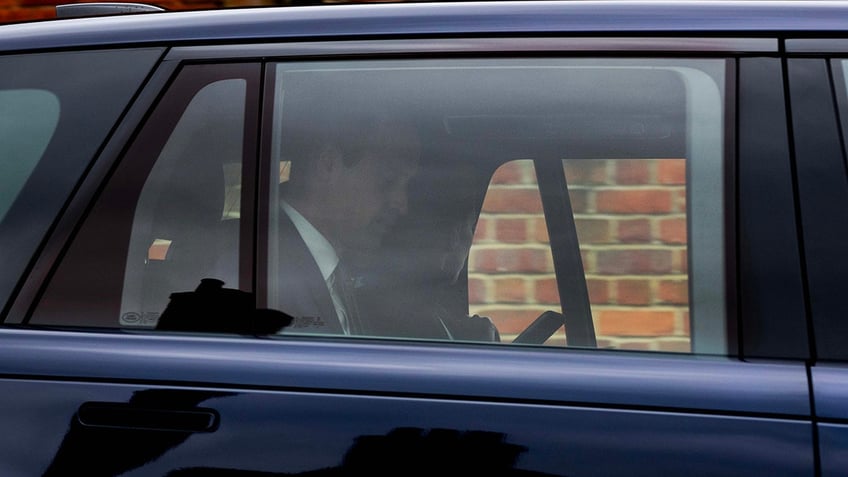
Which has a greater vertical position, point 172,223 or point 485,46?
point 485,46

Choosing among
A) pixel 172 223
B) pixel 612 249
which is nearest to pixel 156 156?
pixel 172 223

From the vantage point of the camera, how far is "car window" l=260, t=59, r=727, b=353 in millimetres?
1547

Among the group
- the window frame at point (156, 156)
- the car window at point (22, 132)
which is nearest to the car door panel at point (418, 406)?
the window frame at point (156, 156)

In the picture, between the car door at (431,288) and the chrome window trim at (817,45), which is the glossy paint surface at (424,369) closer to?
the car door at (431,288)

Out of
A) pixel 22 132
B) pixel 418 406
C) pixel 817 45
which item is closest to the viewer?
pixel 418 406

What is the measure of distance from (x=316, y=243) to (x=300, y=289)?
68 millimetres

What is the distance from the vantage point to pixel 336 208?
162cm

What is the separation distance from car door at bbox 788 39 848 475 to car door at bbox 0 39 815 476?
0.07ft

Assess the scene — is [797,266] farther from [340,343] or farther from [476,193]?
[340,343]

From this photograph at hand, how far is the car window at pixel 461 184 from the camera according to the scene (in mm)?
1547

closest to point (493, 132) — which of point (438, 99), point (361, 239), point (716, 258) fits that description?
point (438, 99)

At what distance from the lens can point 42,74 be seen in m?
1.68

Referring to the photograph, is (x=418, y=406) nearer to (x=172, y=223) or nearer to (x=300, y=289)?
(x=300, y=289)

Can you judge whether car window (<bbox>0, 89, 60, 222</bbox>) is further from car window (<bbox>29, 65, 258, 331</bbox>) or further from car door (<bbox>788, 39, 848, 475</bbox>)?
car door (<bbox>788, 39, 848, 475</bbox>)
